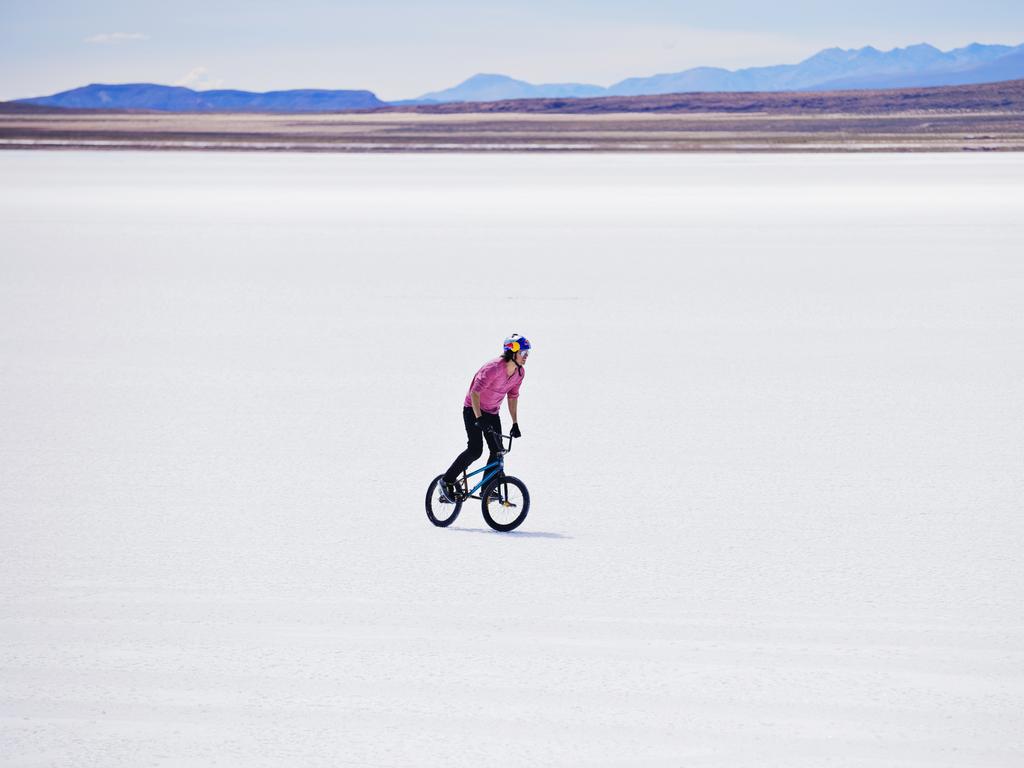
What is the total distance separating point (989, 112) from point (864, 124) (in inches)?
1052

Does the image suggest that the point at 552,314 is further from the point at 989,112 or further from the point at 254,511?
the point at 989,112

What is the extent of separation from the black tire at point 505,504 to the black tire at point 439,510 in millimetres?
211

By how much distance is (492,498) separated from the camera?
26.1 ft

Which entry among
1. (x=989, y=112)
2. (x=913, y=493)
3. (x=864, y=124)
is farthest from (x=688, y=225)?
(x=989, y=112)

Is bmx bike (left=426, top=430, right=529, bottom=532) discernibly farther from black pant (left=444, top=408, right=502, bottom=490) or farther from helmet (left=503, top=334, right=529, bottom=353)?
helmet (left=503, top=334, right=529, bottom=353)

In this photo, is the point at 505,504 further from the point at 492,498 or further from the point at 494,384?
the point at 494,384

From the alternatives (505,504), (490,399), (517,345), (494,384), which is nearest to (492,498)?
(505,504)

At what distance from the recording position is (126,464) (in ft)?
31.6

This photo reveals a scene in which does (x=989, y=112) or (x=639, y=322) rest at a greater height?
(x=989, y=112)

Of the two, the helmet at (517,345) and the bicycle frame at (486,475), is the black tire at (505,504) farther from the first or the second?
the helmet at (517,345)

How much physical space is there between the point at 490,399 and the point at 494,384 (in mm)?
121

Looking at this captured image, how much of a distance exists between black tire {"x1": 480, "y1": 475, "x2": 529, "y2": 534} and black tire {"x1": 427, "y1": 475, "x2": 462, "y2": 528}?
0.21m

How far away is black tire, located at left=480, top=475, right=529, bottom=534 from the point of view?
7.90 m

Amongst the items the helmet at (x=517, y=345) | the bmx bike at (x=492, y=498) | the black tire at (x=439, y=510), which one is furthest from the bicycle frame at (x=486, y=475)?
the helmet at (x=517, y=345)
